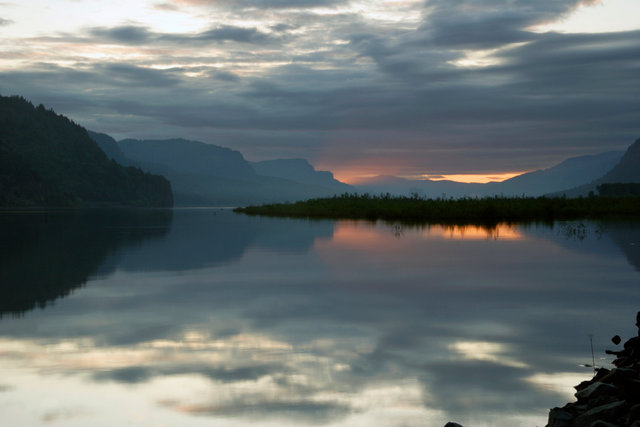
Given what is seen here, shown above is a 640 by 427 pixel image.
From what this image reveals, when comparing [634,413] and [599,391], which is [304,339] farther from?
[634,413]

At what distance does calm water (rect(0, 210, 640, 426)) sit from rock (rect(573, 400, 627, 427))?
656mm

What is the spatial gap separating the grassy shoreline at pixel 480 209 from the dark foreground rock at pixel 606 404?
42.9 m

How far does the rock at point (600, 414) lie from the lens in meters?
6.11

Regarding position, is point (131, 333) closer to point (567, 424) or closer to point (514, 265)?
point (567, 424)

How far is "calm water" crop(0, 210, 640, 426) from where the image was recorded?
686 cm

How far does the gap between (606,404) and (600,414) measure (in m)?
0.34

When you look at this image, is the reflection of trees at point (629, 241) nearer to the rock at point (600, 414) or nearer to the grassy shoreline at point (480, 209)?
the rock at point (600, 414)

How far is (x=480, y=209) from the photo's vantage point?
54.7 metres

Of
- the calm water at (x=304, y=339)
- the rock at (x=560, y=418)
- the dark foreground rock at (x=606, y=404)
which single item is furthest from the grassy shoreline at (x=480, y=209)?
the rock at (x=560, y=418)

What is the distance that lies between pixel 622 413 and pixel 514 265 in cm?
1401

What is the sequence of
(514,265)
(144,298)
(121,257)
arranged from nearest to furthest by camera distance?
1. (144,298)
2. (514,265)
3. (121,257)

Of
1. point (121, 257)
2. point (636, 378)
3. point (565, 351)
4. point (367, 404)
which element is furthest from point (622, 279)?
point (121, 257)

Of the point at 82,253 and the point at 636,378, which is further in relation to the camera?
the point at 82,253

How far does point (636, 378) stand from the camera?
6773 millimetres
